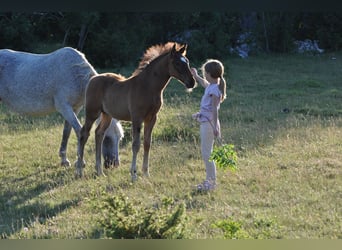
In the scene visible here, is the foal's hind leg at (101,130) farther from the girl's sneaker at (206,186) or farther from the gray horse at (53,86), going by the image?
the girl's sneaker at (206,186)

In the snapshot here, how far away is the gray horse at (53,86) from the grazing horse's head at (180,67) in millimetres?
1323

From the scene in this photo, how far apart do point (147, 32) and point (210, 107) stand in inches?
487

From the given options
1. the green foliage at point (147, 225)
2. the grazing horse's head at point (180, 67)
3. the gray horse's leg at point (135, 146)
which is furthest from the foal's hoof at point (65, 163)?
the green foliage at point (147, 225)

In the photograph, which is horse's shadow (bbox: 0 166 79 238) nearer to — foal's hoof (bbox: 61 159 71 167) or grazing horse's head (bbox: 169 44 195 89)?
foal's hoof (bbox: 61 159 71 167)

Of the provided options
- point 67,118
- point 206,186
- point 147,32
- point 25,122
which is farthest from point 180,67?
point 147,32

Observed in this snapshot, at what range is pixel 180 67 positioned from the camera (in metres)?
5.61

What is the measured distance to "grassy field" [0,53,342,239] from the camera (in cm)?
412

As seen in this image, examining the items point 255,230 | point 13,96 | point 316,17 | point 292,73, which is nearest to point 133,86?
point 13,96

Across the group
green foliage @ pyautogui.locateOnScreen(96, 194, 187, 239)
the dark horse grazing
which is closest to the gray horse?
the dark horse grazing

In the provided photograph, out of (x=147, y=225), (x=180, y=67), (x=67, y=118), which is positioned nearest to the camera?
(x=147, y=225)

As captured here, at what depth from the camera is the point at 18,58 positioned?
735 centimetres

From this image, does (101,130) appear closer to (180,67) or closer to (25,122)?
(180,67)

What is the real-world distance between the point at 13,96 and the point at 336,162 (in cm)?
434

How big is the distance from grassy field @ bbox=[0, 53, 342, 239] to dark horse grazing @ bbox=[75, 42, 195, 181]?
43cm
